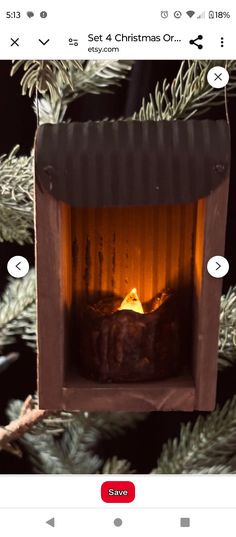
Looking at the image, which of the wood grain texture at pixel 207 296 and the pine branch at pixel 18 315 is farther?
the pine branch at pixel 18 315

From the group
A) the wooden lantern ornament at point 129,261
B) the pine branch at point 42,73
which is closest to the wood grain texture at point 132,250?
the wooden lantern ornament at point 129,261

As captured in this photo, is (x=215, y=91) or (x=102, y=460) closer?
(x=215, y=91)

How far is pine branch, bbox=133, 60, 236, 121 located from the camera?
0.59m

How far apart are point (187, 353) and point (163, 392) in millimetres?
57

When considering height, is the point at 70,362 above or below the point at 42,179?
below

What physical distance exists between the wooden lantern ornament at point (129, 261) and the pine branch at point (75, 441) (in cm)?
9

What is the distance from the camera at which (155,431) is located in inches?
27.2

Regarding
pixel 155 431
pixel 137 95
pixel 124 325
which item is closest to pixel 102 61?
pixel 137 95

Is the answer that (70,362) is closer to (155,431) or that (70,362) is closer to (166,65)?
(155,431)

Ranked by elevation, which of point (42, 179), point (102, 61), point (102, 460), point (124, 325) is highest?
point (102, 61)

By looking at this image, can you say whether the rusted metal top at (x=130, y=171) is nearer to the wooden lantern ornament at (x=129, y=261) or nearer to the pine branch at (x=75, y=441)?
the wooden lantern ornament at (x=129, y=261)

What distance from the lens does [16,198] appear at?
638 mm

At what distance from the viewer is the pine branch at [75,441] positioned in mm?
688
